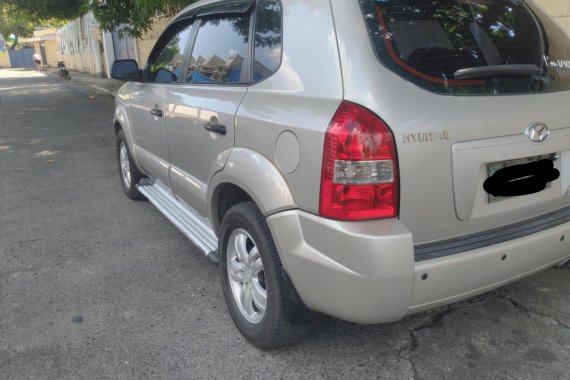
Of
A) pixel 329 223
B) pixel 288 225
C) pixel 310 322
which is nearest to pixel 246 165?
pixel 288 225

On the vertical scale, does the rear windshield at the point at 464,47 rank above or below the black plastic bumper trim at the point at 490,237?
above

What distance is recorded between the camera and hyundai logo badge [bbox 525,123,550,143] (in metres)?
2.14

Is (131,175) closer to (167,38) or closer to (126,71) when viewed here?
(126,71)

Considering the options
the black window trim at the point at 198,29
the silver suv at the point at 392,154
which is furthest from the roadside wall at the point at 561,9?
the black window trim at the point at 198,29

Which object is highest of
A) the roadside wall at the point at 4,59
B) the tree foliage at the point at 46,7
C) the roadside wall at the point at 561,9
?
the tree foliage at the point at 46,7

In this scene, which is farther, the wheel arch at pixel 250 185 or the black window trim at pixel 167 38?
the black window trim at pixel 167 38

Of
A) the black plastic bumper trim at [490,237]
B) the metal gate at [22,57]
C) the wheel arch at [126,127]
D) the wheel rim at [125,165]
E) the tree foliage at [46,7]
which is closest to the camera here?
the black plastic bumper trim at [490,237]

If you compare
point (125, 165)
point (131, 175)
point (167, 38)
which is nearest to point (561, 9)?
point (167, 38)

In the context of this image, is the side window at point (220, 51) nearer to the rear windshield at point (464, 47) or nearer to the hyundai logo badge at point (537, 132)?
the rear windshield at point (464, 47)

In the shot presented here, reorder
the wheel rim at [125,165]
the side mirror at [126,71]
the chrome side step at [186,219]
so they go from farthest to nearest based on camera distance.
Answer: the wheel rim at [125,165]
the side mirror at [126,71]
the chrome side step at [186,219]

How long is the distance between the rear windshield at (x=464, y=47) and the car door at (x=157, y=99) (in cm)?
188

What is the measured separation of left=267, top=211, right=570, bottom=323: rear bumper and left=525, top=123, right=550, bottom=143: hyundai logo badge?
438 millimetres

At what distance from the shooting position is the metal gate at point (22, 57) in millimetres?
56125

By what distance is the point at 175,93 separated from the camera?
345 cm
